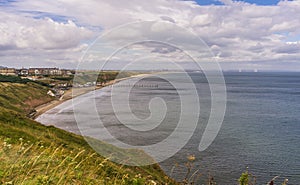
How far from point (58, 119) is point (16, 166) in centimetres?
6397

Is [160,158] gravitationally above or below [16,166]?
below

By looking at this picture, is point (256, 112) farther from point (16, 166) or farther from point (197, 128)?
point (16, 166)

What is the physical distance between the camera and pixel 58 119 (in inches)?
2598

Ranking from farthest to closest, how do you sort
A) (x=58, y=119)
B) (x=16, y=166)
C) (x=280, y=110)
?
(x=280, y=110)
(x=58, y=119)
(x=16, y=166)

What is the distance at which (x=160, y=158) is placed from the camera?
34.0 meters

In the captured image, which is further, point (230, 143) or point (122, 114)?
point (122, 114)

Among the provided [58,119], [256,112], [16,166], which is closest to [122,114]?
[58,119]

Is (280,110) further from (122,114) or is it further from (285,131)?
(122,114)

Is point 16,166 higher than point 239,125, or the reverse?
point 16,166

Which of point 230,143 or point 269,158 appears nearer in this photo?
point 269,158

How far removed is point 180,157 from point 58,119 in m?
39.9

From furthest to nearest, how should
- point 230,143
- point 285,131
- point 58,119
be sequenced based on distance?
point 58,119
point 285,131
point 230,143

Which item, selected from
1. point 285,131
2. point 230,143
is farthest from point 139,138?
point 285,131

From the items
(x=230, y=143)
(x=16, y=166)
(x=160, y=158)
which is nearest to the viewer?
(x=16, y=166)
